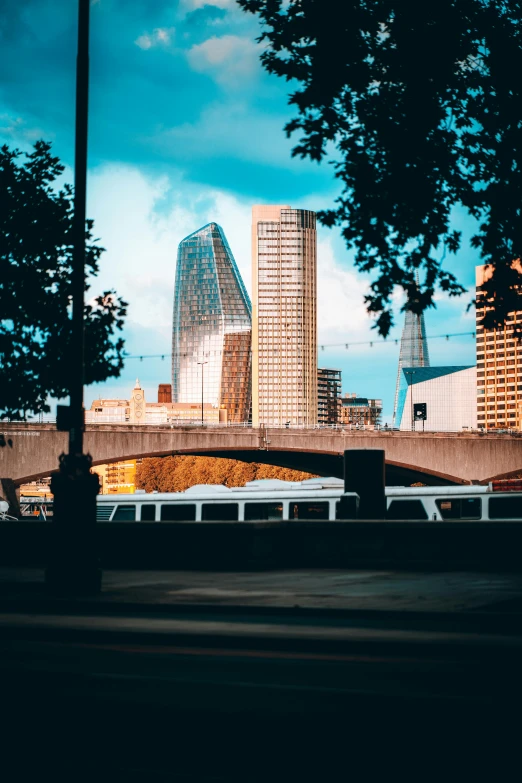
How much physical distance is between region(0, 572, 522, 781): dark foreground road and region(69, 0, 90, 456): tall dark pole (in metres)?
2.98

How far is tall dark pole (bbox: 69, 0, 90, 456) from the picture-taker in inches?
650

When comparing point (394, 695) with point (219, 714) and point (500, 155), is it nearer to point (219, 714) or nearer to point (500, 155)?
point (219, 714)

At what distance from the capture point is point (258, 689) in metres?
8.73

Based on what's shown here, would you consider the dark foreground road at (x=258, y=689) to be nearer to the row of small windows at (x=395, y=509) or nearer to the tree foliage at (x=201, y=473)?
the row of small windows at (x=395, y=509)

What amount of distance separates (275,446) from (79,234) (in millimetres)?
78509

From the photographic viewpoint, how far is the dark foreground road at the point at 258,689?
6215 mm

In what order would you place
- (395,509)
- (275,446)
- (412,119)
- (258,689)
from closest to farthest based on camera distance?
(258,689) < (412,119) < (395,509) < (275,446)

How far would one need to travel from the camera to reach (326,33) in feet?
52.2

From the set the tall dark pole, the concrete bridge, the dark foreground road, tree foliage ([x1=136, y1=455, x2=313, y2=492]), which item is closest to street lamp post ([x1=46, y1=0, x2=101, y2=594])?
the tall dark pole

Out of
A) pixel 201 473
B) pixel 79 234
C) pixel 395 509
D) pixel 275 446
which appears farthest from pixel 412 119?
pixel 201 473

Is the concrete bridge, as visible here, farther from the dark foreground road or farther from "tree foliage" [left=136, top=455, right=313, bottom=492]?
the dark foreground road

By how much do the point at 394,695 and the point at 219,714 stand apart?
Result: 1.66m

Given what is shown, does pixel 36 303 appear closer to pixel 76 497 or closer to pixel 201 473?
pixel 76 497

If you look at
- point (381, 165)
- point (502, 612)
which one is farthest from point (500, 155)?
point (502, 612)
